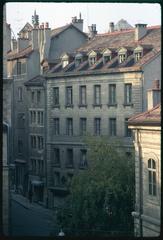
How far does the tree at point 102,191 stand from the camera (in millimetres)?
1558

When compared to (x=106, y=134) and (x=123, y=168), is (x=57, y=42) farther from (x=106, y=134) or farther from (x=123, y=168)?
(x=123, y=168)

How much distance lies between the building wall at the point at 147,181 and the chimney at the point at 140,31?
1.43 feet

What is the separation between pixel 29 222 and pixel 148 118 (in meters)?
0.59

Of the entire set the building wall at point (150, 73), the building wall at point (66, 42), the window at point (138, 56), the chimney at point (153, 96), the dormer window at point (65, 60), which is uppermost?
the building wall at point (66, 42)

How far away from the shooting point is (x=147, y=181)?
1.48m

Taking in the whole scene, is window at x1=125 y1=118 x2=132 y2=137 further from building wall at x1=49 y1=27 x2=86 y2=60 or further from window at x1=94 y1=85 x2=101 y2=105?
building wall at x1=49 y1=27 x2=86 y2=60

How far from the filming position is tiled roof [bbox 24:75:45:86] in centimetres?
183

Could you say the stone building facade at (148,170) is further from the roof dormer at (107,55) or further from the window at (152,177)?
the roof dormer at (107,55)

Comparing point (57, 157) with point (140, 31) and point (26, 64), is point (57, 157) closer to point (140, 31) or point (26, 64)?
point (26, 64)

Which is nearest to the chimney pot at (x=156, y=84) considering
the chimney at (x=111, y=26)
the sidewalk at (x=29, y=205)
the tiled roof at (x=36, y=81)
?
the chimney at (x=111, y=26)

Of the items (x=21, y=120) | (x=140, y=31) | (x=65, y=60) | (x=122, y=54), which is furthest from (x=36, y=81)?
(x=140, y=31)

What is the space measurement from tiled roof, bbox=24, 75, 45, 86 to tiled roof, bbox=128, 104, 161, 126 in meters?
0.48

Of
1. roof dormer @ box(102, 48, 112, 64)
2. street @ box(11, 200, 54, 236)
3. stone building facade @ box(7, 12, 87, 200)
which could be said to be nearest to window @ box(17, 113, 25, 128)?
stone building facade @ box(7, 12, 87, 200)

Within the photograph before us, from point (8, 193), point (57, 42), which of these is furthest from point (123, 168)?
point (57, 42)
